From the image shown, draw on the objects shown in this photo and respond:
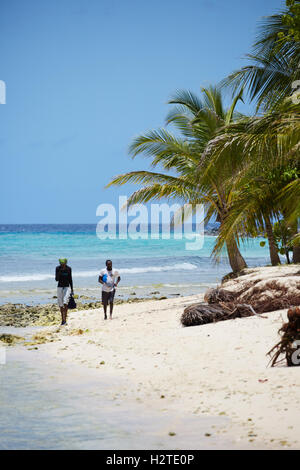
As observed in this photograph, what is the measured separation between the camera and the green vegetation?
10.6 meters

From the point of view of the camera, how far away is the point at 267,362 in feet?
23.8

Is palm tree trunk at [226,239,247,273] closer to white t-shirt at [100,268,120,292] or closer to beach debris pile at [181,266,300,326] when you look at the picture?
white t-shirt at [100,268,120,292]

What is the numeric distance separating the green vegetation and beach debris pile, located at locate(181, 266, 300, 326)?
115 centimetres

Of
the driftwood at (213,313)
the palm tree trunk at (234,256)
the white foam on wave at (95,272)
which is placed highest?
the white foam on wave at (95,272)

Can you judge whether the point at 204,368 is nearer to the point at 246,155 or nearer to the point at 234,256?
the point at 246,155

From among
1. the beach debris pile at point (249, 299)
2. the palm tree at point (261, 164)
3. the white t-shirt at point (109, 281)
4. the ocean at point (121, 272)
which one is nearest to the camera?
the beach debris pile at point (249, 299)

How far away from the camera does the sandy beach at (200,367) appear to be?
539 centimetres

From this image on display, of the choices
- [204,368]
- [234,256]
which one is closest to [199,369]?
[204,368]

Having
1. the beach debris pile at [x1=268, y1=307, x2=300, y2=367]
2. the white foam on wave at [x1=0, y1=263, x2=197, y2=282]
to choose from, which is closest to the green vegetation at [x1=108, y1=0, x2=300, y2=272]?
the beach debris pile at [x1=268, y1=307, x2=300, y2=367]

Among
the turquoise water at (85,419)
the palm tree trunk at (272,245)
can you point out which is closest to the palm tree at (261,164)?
the palm tree trunk at (272,245)

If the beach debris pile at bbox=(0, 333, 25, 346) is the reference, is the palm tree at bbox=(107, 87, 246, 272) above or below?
above

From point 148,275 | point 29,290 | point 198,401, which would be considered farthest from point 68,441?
point 148,275

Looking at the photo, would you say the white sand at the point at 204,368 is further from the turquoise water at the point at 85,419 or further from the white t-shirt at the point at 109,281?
the white t-shirt at the point at 109,281

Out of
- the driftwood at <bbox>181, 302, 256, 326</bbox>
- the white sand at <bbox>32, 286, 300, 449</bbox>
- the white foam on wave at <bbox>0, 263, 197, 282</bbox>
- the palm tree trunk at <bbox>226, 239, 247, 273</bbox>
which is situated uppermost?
the white foam on wave at <bbox>0, 263, 197, 282</bbox>
